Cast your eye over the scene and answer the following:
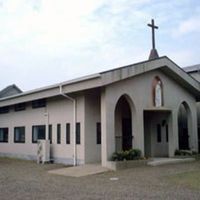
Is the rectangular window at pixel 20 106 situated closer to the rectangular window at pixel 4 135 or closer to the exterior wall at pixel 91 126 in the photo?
the rectangular window at pixel 4 135

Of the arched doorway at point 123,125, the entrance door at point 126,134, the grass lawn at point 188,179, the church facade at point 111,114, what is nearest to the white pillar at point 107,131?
the church facade at point 111,114

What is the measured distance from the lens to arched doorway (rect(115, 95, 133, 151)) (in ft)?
54.6

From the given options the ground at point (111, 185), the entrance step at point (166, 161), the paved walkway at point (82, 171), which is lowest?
the ground at point (111, 185)

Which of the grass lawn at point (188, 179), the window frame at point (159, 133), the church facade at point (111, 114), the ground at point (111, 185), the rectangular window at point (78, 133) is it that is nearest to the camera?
the ground at point (111, 185)

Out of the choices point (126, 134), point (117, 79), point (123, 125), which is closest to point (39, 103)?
point (123, 125)

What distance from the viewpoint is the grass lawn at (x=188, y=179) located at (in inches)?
389

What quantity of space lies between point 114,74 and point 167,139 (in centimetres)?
630

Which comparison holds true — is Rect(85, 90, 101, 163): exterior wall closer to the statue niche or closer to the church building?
the church building

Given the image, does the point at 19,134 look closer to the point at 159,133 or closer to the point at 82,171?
the point at 159,133

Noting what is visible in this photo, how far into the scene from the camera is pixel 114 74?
14008mm

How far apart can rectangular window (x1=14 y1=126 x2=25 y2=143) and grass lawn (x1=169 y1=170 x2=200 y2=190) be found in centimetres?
1098

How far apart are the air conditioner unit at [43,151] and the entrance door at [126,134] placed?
3.64 meters

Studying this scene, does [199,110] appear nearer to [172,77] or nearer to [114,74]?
[172,77]

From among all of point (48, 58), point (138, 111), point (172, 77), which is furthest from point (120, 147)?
point (48, 58)
